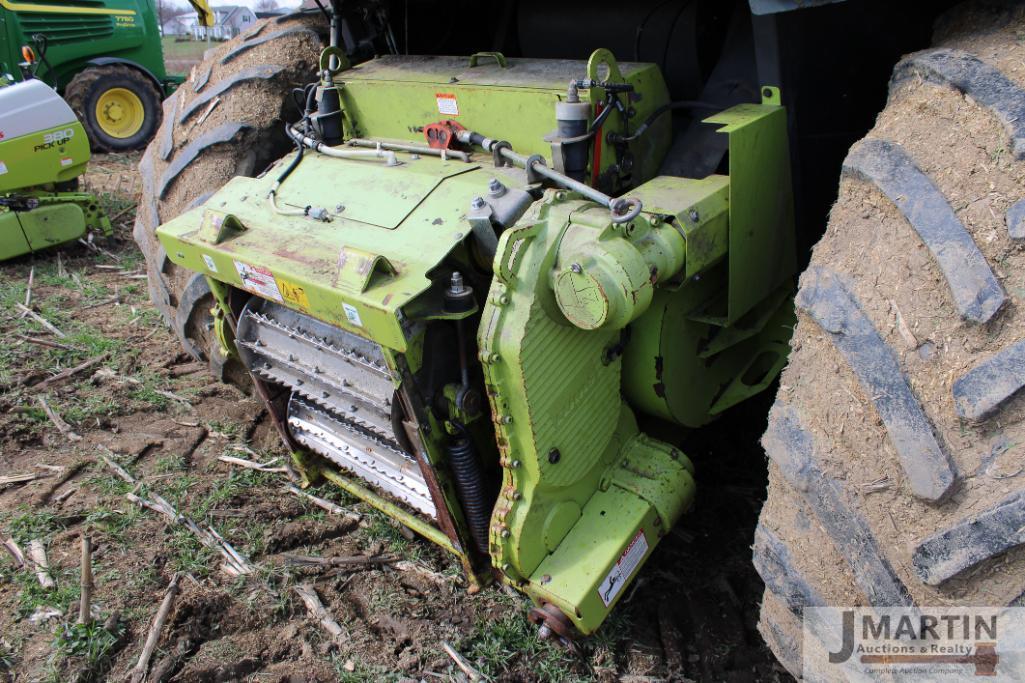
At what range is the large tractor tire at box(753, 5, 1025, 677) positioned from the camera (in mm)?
1128

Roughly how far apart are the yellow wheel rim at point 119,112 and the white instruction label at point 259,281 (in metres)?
7.60

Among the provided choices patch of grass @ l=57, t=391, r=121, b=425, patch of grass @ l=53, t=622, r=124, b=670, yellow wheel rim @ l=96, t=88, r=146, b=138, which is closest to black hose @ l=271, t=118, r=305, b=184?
patch of grass @ l=53, t=622, r=124, b=670

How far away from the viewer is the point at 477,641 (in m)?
2.23

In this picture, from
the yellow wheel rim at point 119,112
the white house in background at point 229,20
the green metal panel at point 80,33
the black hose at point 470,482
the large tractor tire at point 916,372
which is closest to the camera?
the large tractor tire at point 916,372

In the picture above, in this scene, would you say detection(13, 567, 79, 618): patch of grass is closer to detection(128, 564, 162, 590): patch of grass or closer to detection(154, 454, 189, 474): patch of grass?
detection(128, 564, 162, 590): patch of grass

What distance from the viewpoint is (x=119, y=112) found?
866cm

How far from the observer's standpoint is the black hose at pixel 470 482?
206 centimetres

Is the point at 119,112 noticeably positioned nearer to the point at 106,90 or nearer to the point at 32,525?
the point at 106,90

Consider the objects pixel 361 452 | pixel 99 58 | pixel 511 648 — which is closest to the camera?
pixel 511 648

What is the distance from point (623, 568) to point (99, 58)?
8.92 metres

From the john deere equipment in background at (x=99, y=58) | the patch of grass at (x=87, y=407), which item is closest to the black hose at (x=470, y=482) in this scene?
the patch of grass at (x=87, y=407)

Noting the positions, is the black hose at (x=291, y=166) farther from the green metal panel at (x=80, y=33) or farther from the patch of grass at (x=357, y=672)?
the green metal panel at (x=80, y=33)

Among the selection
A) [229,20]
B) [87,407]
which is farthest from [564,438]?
[229,20]

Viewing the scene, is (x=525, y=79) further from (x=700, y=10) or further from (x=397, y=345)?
(x=397, y=345)
